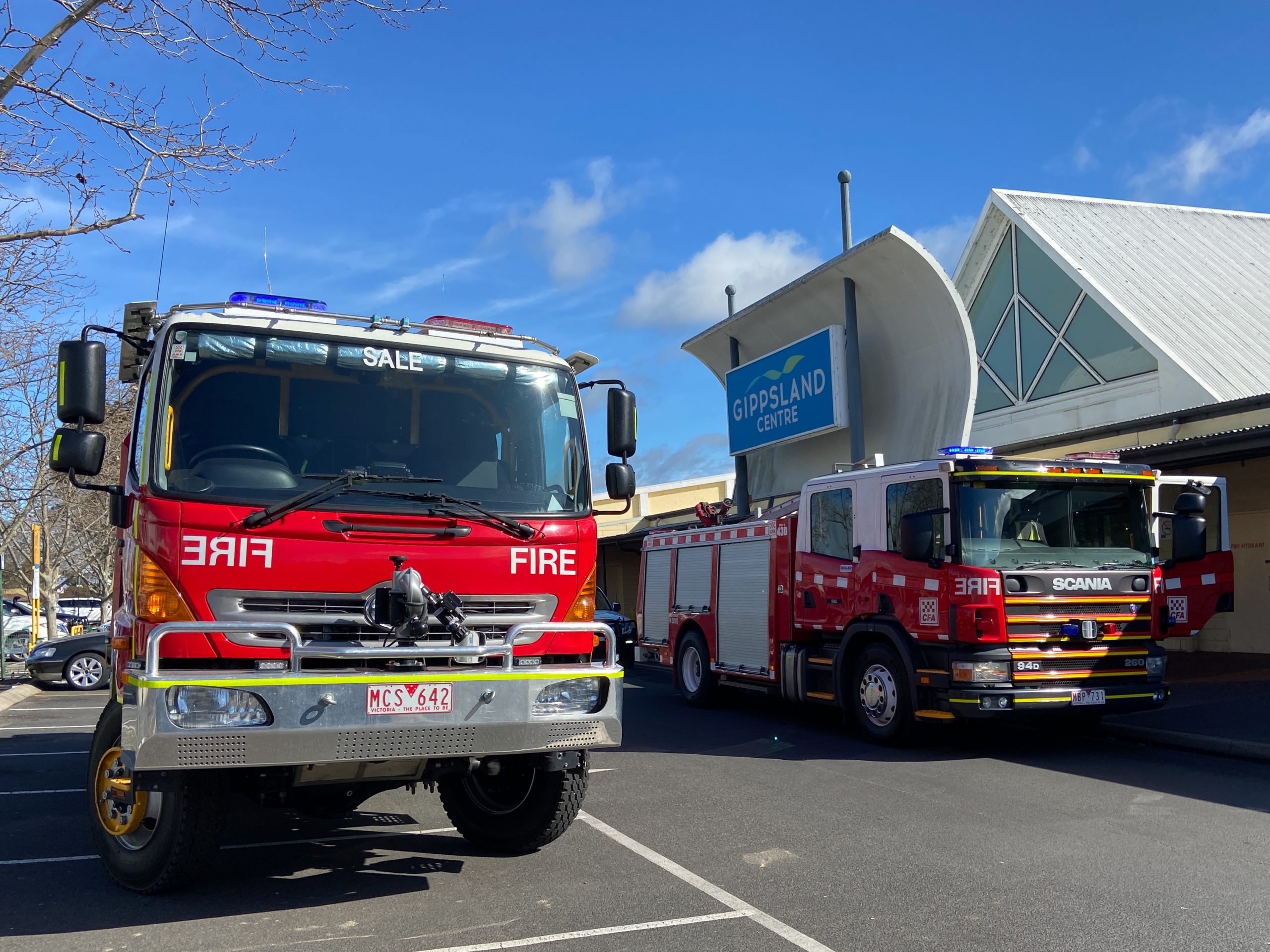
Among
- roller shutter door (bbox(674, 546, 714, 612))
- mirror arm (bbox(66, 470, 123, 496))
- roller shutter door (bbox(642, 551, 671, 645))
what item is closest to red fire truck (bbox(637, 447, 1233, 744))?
roller shutter door (bbox(674, 546, 714, 612))

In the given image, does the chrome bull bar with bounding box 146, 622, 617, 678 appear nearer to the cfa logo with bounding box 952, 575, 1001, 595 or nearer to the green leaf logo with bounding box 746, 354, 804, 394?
the cfa logo with bounding box 952, 575, 1001, 595

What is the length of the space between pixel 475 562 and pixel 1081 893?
3389mm

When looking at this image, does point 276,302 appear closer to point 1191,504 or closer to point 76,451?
point 76,451

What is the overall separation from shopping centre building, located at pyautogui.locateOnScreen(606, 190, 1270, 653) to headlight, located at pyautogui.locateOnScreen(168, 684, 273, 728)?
9.58 m

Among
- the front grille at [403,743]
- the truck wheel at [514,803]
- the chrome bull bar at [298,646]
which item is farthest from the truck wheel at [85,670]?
the front grille at [403,743]

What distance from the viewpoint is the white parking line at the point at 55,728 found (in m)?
13.1

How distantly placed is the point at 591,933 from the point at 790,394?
51.3ft

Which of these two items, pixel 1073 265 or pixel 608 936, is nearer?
pixel 608 936

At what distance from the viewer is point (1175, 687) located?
12812mm

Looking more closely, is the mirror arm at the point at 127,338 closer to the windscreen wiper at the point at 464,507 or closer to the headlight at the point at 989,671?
the windscreen wiper at the point at 464,507

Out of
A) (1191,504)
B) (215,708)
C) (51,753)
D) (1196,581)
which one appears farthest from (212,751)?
(1196,581)

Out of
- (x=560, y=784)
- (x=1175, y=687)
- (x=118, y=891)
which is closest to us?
(x=118, y=891)

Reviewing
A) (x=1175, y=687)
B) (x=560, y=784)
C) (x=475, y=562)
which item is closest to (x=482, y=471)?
(x=475, y=562)

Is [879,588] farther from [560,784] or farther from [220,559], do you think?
[220,559]
